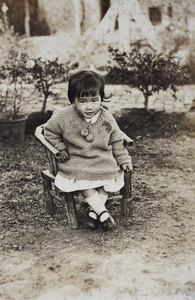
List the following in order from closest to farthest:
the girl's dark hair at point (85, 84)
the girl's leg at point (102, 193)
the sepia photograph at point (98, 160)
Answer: the sepia photograph at point (98, 160)
the girl's dark hair at point (85, 84)
the girl's leg at point (102, 193)

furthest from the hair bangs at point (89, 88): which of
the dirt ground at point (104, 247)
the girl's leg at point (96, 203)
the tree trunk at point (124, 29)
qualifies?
the tree trunk at point (124, 29)

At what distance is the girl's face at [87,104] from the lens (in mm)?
3269

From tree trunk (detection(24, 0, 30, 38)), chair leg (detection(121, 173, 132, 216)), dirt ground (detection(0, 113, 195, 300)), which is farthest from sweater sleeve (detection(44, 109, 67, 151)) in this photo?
tree trunk (detection(24, 0, 30, 38))

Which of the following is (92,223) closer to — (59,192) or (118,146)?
(59,192)

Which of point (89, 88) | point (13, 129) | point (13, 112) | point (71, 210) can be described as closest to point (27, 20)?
point (13, 112)

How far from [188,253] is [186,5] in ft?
13.8

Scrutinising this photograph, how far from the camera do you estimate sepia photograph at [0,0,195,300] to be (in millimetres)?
2877

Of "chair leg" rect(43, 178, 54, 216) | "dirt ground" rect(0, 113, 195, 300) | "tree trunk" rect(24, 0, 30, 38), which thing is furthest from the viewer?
"tree trunk" rect(24, 0, 30, 38)

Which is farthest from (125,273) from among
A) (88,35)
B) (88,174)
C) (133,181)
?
(88,35)

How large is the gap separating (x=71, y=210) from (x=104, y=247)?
0.47 m

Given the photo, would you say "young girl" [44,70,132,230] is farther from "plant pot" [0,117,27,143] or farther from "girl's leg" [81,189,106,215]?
"plant pot" [0,117,27,143]

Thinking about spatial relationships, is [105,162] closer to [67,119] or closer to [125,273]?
[67,119]

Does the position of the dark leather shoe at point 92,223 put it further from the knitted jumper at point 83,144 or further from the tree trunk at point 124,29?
the tree trunk at point 124,29

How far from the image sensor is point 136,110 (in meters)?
7.07
